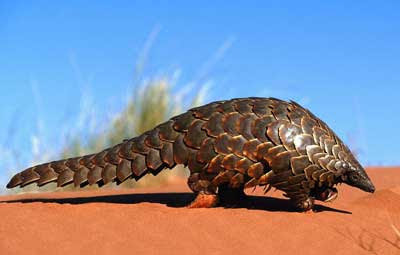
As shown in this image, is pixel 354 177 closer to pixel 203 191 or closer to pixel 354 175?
pixel 354 175

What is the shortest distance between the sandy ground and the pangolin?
283mm

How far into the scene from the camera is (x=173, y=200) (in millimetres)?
7469

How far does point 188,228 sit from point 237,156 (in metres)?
0.87

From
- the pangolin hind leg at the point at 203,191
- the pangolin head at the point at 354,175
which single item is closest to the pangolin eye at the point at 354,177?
the pangolin head at the point at 354,175

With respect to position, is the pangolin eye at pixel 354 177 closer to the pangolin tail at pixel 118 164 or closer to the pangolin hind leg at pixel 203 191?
the pangolin hind leg at pixel 203 191

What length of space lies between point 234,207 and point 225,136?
80 centimetres

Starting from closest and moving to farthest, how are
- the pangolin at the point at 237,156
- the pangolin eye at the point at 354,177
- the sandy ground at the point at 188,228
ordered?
the sandy ground at the point at 188,228 < the pangolin at the point at 237,156 < the pangolin eye at the point at 354,177

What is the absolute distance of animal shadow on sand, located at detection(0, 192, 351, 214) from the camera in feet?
22.7

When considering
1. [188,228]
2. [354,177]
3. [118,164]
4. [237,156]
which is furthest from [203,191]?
[354,177]

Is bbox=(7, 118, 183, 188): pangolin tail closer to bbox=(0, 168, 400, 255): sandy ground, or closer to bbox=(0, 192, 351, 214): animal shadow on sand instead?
bbox=(0, 168, 400, 255): sandy ground

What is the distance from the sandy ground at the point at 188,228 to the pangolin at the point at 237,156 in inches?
11.1

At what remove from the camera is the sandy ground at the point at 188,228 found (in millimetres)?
5484

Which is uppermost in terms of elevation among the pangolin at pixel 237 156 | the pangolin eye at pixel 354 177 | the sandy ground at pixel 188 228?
the pangolin at pixel 237 156

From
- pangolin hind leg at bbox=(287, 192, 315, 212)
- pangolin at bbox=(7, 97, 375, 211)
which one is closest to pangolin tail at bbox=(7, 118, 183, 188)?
pangolin at bbox=(7, 97, 375, 211)
